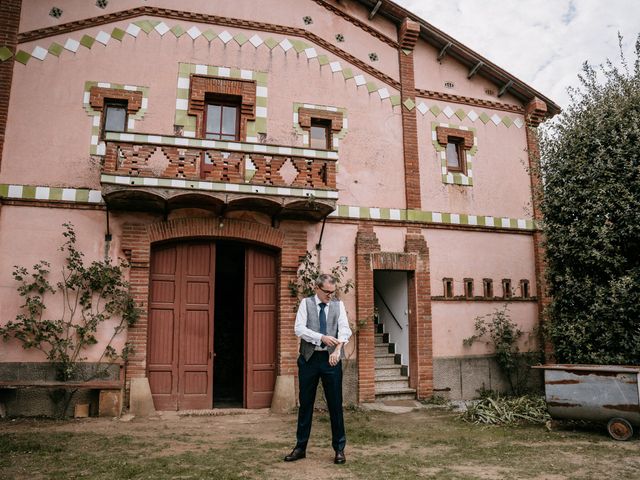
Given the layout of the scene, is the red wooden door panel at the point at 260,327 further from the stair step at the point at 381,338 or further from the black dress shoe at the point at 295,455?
the black dress shoe at the point at 295,455

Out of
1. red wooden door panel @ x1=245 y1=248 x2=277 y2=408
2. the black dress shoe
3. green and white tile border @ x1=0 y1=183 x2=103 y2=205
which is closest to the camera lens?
the black dress shoe

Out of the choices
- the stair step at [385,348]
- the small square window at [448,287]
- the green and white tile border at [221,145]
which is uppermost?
the green and white tile border at [221,145]

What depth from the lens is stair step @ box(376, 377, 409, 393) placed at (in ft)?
35.5

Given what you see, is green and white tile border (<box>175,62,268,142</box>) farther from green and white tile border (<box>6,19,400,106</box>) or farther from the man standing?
the man standing

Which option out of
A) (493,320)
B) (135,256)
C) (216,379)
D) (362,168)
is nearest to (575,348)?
(493,320)

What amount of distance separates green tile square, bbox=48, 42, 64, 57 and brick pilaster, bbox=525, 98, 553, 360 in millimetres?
9658

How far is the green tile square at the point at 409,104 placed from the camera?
466 inches

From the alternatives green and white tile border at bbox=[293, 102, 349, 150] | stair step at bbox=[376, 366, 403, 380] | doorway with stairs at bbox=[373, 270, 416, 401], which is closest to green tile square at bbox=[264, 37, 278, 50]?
green and white tile border at bbox=[293, 102, 349, 150]

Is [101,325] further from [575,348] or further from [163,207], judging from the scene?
[575,348]

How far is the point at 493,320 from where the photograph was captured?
38.4 ft

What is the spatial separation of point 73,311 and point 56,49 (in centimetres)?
502

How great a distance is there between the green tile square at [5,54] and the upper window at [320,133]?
5.86 m

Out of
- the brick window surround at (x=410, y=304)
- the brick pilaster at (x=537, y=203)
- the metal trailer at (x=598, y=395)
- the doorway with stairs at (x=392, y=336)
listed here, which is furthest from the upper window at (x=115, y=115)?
the metal trailer at (x=598, y=395)

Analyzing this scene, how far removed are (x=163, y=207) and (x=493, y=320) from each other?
7.53m
